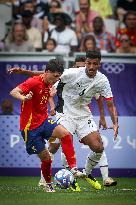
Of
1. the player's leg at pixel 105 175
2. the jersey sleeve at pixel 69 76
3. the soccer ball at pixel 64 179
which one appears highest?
the jersey sleeve at pixel 69 76

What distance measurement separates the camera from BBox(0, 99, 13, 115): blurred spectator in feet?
48.8

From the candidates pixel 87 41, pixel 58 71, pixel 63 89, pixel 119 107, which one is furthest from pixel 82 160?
pixel 58 71

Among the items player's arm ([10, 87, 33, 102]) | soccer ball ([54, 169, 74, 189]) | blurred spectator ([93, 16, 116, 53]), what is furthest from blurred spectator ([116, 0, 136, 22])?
soccer ball ([54, 169, 74, 189])

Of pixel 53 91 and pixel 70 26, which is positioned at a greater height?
pixel 70 26

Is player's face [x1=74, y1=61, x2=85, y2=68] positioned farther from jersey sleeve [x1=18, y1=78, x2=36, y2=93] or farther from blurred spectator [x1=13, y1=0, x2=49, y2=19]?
blurred spectator [x1=13, y1=0, x2=49, y2=19]

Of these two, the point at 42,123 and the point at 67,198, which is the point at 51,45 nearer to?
the point at 42,123

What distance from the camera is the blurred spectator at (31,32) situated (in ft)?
54.5

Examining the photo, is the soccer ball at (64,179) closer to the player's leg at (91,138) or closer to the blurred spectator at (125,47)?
the player's leg at (91,138)

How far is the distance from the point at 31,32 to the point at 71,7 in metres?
1.42

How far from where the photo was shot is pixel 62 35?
16844mm

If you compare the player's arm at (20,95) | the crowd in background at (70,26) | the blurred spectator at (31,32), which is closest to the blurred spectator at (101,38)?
the crowd in background at (70,26)

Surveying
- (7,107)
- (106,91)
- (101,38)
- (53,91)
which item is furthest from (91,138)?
(101,38)

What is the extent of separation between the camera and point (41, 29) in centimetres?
1725

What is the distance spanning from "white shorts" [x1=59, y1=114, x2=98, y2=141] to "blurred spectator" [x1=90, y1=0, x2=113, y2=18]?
6.38m
